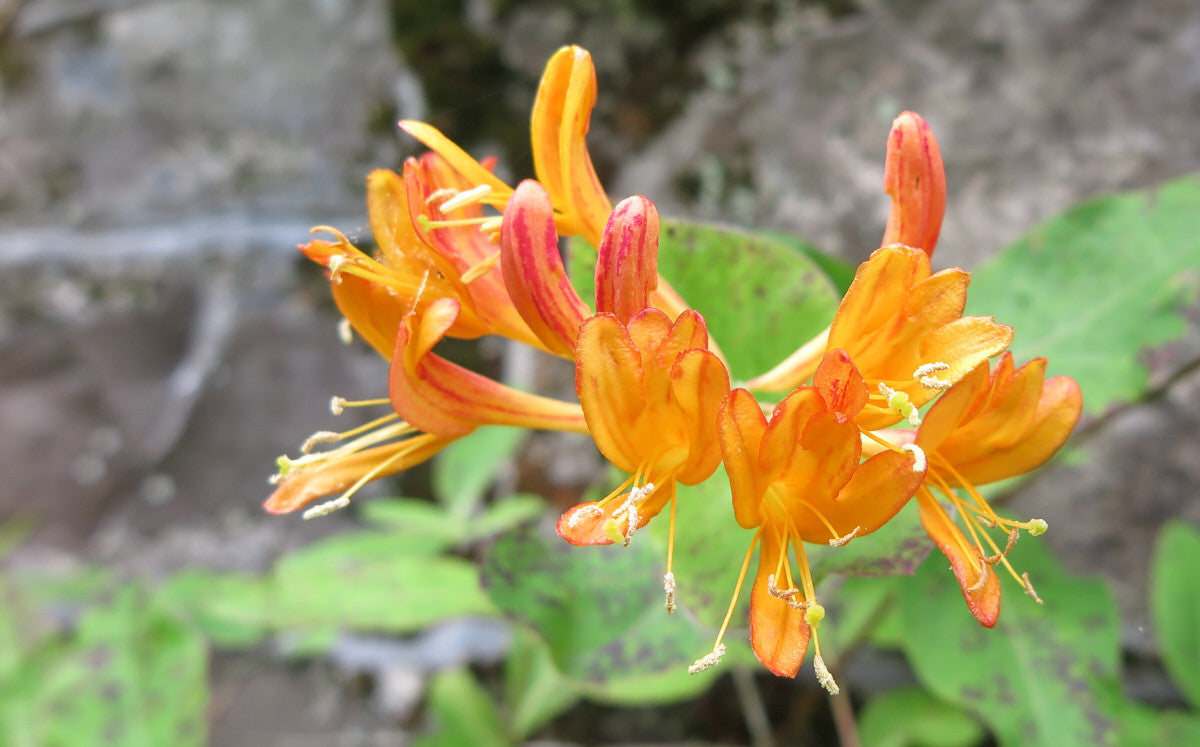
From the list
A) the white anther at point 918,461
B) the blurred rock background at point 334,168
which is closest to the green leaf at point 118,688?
the blurred rock background at point 334,168

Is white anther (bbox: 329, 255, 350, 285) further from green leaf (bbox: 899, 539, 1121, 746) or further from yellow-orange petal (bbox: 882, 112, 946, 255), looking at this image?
green leaf (bbox: 899, 539, 1121, 746)

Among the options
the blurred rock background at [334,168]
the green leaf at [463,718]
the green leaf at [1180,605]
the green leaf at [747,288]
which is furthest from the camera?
the green leaf at [463,718]

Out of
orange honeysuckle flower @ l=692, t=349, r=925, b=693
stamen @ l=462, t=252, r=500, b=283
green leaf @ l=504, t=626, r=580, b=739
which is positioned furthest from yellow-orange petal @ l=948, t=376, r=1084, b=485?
green leaf @ l=504, t=626, r=580, b=739

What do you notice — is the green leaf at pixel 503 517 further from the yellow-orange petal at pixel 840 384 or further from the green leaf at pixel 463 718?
the yellow-orange petal at pixel 840 384

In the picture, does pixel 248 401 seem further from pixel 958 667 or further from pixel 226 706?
pixel 958 667

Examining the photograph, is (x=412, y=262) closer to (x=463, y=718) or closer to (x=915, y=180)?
(x=915, y=180)

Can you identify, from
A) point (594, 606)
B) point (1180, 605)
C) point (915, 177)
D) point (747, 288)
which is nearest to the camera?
point (915, 177)

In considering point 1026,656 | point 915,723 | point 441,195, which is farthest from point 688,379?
point 915,723
